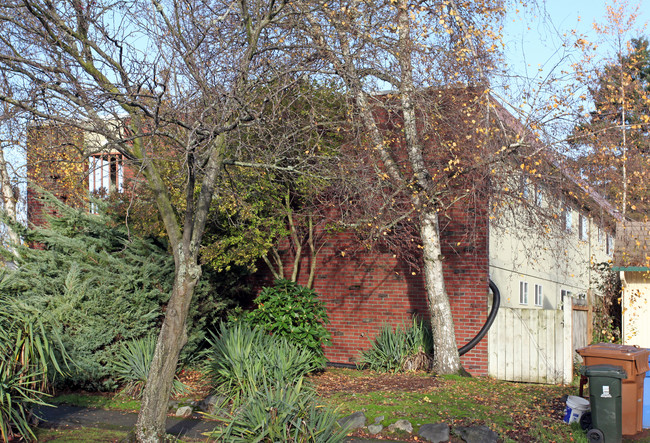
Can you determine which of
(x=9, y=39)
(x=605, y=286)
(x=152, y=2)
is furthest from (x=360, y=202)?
(x=605, y=286)

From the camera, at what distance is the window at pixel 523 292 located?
643 inches

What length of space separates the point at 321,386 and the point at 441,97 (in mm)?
5483

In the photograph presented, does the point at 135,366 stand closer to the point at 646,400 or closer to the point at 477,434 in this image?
the point at 477,434

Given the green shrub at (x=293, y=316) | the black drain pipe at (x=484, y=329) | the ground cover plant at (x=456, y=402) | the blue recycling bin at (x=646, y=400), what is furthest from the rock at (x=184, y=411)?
the blue recycling bin at (x=646, y=400)

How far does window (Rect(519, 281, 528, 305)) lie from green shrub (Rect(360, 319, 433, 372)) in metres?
4.06

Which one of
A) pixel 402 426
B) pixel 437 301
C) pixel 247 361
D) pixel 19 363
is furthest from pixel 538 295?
pixel 19 363

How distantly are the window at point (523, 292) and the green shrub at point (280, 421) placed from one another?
10911 millimetres

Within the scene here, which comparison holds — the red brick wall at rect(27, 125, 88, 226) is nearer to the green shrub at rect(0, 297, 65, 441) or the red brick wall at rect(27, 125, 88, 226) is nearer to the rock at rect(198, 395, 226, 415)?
the green shrub at rect(0, 297, 65, 441)

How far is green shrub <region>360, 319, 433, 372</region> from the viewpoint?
12.7m

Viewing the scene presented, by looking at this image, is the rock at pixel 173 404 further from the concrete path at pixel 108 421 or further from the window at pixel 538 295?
the window at pixel 538 295

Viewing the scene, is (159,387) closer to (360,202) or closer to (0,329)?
(0,329)

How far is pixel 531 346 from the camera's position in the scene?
40.9ft

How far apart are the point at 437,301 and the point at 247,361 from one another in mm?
4343

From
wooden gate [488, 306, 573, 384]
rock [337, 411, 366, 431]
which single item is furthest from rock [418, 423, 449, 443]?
wooden gate [488, 306, 573, 384]
